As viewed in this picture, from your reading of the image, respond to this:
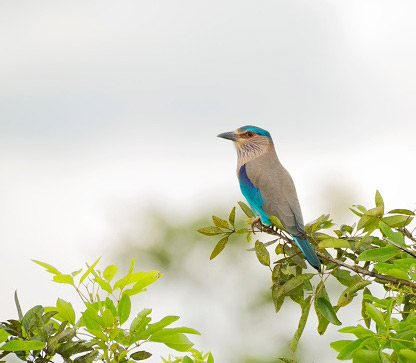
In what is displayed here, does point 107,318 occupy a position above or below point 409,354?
above

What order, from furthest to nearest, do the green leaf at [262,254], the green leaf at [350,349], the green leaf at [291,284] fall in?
the green leaf at [262,254] < the green leaf at [291,284] < the green leaf at [350,349]

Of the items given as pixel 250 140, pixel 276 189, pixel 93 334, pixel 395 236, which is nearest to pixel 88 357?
pixel 93 334

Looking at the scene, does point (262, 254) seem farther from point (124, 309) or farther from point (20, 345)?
point (20, 345)

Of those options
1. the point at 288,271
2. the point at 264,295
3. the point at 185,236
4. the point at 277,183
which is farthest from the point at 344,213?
the point at 288,271

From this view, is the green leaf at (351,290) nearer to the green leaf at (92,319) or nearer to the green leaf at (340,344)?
the green leaf at (340,344)

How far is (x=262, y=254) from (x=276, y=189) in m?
2.87

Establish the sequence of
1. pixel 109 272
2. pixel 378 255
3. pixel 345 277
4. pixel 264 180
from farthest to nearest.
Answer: pixel 264 180
pixel 345 277
pixel 378 255
pixel 109 272

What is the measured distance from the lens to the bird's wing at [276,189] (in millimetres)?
7500

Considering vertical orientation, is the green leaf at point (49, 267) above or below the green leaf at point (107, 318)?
above

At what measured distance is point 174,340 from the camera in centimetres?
370

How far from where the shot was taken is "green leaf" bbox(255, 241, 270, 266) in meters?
5.42

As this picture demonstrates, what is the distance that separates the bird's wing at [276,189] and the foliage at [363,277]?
1450 mm

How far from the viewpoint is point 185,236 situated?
19.7m


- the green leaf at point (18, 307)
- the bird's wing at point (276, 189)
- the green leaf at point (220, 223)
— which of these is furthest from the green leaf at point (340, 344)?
the bird's wing at point (276, 189)
